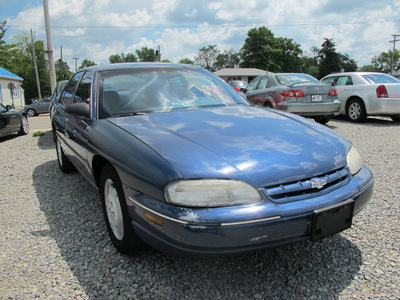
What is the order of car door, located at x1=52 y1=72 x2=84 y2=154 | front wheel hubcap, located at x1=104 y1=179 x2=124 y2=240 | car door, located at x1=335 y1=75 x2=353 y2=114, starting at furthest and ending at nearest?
car door, located at x1=335 y1=75 x2=353 y2=114 < car door, located at x1=52 y1=72 x2=84 y2=154 < front wheel hubcap, located at x1=104 y1=179 x2=124 y2=240

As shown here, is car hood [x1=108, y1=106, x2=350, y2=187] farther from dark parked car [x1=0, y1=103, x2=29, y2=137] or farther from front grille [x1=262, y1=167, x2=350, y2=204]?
dark parked car [x1=0, y1=103, x2=29, y2=137]

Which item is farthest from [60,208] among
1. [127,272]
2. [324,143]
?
[324,143]

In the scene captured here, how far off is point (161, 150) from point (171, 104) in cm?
103

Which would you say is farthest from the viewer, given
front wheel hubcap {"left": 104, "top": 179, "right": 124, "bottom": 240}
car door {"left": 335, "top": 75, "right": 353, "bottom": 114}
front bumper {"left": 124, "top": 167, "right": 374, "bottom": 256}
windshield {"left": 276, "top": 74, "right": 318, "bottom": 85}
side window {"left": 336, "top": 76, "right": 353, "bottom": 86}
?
side window {"left": 336, "top": 76, "right": 353, "bottom": 86}

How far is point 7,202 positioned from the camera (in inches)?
148

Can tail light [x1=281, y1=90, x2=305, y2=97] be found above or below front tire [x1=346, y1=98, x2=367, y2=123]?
above

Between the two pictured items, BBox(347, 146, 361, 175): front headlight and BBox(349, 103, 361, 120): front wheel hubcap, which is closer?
BBox(347, 146, 361, 175): front headlight

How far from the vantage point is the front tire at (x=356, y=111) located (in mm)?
8852

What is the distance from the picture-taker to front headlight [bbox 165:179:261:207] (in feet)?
5.71

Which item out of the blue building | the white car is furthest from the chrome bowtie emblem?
the blue building

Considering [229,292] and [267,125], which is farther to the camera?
[267,125]

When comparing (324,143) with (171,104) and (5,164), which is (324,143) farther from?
(5,164)

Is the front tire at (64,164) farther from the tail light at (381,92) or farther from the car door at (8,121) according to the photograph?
the tail light at (381,92)

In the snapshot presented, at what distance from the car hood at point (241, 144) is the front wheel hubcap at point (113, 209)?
1.58 feet
